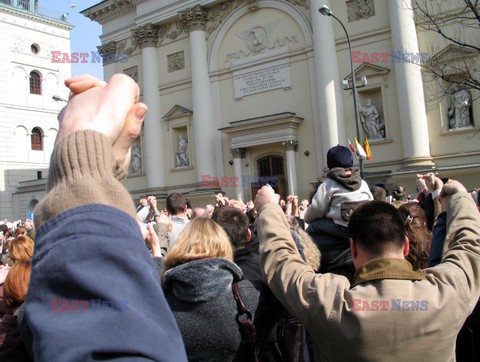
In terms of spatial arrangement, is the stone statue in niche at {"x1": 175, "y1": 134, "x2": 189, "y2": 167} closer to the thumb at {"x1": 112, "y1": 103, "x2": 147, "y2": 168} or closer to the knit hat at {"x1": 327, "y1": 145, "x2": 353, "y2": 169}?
the knit hat at {"x1": 327, "y1": 145, "x2": 353, "y2": 169}

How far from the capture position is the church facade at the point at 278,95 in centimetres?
1808

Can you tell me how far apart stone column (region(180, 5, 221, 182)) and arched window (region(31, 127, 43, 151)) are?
1787 centimetres

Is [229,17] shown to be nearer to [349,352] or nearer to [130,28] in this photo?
[130,28]

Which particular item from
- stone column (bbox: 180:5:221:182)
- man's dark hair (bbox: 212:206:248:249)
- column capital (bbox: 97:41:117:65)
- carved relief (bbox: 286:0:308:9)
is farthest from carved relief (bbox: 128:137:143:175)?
man's dark hair (bbox: 212:206:248:249)

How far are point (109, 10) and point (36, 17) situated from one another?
10903 millimetres

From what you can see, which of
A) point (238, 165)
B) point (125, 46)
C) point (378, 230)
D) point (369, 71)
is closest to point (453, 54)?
point (369, 71)

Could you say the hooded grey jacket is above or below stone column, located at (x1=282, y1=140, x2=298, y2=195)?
below

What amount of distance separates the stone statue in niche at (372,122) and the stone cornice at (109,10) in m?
15.0

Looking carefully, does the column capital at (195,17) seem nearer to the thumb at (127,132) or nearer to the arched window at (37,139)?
the arched window at (37,139)

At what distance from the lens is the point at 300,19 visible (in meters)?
21.1

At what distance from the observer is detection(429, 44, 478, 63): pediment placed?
17.2 metres

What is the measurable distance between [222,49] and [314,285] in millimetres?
22680

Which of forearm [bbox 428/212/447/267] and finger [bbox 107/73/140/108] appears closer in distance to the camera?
finger [bbox 107/73/140/108]

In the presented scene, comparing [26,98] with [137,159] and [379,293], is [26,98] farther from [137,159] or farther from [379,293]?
[379,293]
